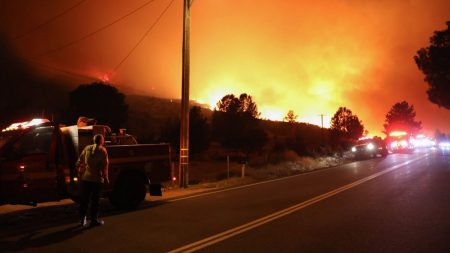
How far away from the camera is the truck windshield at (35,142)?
388 inches

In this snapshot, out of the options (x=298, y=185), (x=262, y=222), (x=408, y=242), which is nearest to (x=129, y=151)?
(x=262, y=222)

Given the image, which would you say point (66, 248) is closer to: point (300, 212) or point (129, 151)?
point (129, 151)

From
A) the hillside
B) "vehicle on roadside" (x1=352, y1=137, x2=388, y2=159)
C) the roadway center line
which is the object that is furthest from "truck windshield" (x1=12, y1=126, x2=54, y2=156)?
the hillside

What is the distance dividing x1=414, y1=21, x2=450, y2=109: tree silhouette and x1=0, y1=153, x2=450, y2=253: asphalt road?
36.0m

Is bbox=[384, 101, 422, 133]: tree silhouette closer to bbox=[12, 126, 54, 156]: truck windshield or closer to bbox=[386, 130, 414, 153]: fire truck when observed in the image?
bbox=[386, 130, 414, 153]: fire truck

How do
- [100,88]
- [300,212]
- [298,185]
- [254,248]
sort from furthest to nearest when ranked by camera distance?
[100,88], [298,185], [300,212], [254,248]

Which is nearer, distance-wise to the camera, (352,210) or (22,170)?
(22,170)

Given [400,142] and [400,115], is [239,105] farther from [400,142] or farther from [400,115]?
[400,115]

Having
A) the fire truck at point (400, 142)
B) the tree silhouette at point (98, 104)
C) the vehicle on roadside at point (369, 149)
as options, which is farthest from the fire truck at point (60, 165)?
the fire truck at point (400, 142)

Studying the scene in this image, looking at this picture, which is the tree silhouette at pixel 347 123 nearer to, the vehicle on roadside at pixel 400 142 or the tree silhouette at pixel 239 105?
the tree silhouette at pixel 239 105

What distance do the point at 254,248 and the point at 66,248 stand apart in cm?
307

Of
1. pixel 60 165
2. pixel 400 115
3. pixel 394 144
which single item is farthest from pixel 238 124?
pixel 400 115

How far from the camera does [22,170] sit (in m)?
9.48

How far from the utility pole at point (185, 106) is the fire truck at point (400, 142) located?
3874 cm
